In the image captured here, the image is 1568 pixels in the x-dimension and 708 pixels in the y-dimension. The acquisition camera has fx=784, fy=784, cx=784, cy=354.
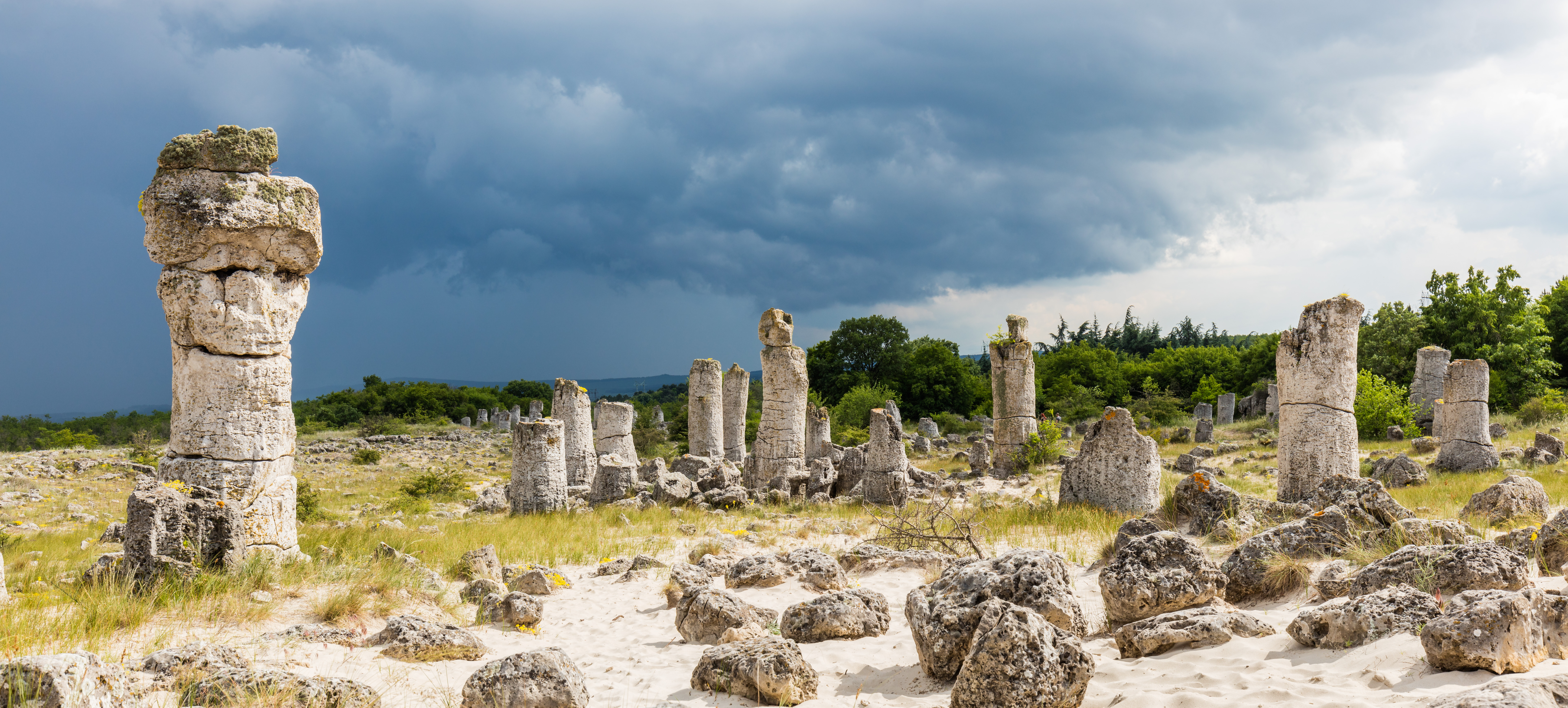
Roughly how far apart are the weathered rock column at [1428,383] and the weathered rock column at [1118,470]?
1799cm

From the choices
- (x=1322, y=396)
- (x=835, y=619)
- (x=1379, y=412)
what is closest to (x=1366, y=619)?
(x=835, y=619)

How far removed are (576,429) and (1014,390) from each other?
36.3 ft

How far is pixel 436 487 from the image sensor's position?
18.7 metres

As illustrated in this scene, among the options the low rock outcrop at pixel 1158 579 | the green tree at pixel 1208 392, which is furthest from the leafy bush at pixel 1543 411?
the low rock outcrop at pixel 1158 579

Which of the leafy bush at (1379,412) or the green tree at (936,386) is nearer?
the leafy bush at (1379,412)

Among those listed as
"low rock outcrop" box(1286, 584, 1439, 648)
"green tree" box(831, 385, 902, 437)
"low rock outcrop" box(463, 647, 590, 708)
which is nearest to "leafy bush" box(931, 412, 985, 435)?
"green tree" box(831, 385, 902, 437)

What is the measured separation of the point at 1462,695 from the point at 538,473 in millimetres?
13615

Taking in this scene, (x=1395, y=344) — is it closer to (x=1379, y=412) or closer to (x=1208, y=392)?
(x=1208, y=392)

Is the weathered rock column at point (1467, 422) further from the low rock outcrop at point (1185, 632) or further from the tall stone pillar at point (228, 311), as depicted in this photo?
the tall stone pillar at point (228, 311)

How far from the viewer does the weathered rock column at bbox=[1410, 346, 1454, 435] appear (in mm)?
24016

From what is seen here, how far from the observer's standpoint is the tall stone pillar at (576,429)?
1933 centimetres

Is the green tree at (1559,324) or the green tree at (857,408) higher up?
the green tree at (1559,324)

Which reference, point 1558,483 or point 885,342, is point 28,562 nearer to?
point 1558,483

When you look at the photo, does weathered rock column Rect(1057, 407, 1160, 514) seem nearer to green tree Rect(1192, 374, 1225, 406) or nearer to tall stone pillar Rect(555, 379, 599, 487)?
tall stone pillar Rect(555, 379, 599, 487)
